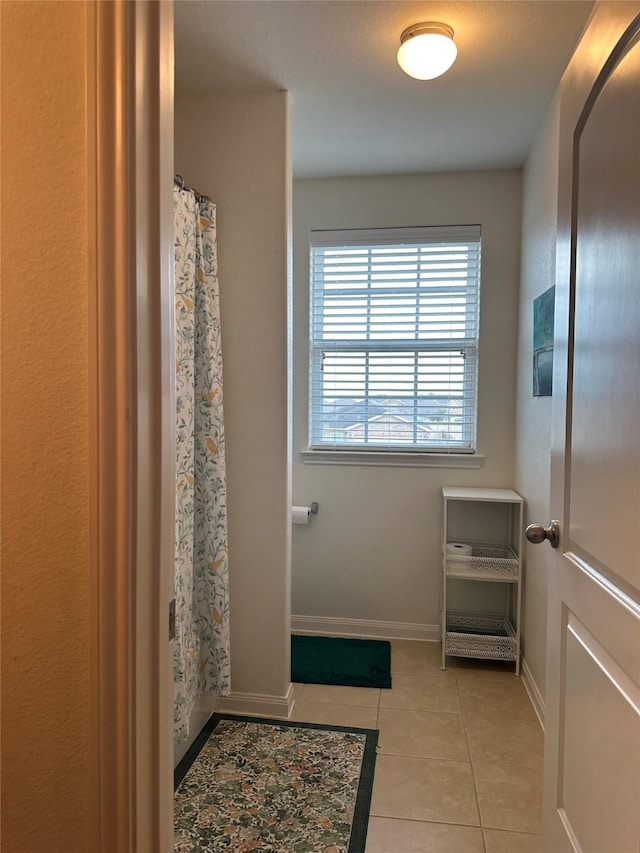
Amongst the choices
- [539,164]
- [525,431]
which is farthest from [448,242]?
[525,431]

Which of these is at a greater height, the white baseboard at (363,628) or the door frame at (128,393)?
the door frame at (128,393)

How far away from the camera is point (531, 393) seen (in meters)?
2.55

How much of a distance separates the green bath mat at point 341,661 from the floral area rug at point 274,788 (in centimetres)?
38

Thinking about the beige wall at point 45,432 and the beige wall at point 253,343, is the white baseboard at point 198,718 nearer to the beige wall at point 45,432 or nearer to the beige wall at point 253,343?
the beige wall at point 253,343

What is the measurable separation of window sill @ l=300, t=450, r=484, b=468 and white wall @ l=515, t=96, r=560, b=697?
0.28 m

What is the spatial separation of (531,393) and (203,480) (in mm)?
1562

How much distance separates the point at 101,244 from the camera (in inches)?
27.9

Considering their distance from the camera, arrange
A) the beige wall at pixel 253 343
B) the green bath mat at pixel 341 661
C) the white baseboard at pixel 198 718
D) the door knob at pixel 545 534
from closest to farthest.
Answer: the door knob at pixel 545 534, the white baseboard at pixel 198 718, the beige wall at pixel 253 343, the green bath mat at pixel 341 661

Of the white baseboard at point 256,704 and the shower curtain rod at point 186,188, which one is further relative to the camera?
the white baseboard at point 256,704

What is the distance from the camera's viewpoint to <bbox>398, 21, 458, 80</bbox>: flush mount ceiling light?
5.66ft

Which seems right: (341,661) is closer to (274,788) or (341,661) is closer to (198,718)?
(198,718)

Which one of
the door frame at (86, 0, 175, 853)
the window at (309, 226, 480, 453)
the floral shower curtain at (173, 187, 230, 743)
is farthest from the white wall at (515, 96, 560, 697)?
the door frame at (86, 0, 175, 853)

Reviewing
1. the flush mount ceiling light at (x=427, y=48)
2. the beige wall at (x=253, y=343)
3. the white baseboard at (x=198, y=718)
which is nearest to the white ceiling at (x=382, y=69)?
the flush mount ceiling light at (x=427, y=48)

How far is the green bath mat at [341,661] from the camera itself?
2.58m
